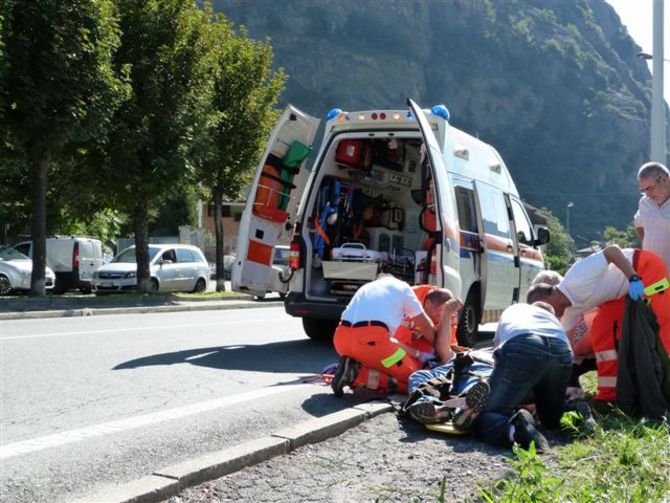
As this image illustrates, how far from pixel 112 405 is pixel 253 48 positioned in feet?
67.5

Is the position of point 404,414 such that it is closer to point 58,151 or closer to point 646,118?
point 58,151

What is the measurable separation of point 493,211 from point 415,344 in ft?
15.8

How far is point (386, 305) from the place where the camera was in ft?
21.1

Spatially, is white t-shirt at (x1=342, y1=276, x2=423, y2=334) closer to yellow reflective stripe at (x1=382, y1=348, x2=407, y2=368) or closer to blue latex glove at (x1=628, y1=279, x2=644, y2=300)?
yellow reflective stripe at (x1=382, y1=348, x2=407, y2=368)

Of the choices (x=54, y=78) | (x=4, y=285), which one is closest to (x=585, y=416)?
(x=54, y=78)

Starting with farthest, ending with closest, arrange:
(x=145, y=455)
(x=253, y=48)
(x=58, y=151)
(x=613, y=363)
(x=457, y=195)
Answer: (x=253, y=48) → (x=58, y=151) → (x=457, y=195) → (x=613, y=363) → (x=145, y=455)

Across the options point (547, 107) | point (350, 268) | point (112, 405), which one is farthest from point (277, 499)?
point (547, 107)

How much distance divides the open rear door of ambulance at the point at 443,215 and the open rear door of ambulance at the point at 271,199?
73.6 inches

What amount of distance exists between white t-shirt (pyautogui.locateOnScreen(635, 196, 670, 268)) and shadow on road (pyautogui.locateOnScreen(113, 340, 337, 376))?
3542 millimetres

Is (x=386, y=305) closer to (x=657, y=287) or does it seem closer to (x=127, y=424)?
(x=657, y=287)

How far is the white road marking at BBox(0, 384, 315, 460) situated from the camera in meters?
5.17

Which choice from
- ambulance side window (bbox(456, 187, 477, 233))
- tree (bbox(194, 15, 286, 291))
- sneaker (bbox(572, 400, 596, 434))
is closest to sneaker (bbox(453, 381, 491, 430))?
sneaker (bbox(572, 400, 596, 434))

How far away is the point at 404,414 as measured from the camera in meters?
5.50

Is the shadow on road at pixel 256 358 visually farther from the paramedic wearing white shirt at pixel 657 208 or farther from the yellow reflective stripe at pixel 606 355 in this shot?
the paramedic wearing white shirt at pixel 657 208
